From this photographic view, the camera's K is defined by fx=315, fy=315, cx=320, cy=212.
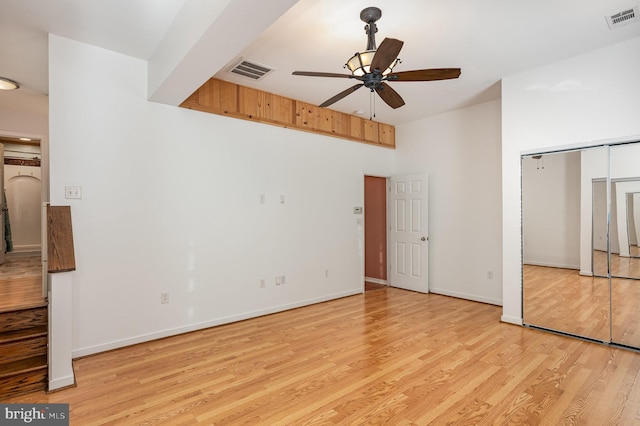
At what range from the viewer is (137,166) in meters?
3.41

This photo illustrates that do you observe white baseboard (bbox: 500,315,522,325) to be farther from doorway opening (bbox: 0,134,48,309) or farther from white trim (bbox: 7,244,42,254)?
white trim (bbox: 7,244,42,254)

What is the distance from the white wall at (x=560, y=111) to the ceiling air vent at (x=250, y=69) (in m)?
3.01

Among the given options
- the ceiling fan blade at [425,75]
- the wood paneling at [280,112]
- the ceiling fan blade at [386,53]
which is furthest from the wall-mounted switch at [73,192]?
the ceiling fan blade at [425,75]

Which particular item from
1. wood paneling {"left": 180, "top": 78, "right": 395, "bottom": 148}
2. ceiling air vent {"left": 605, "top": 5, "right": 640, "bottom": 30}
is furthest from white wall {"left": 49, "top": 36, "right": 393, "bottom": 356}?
ceiling air vent {"left": 605, "top": 5, "right": 640, "bottom": 30}

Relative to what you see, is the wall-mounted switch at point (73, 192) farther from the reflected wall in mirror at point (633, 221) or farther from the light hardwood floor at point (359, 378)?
the reflected wall in mirror at point (633, 221)

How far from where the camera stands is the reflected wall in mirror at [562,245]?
3.43 meters

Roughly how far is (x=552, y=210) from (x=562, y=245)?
42 centimetres

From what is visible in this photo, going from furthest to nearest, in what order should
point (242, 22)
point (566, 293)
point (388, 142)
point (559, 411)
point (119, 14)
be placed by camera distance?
point (388, 142) → point (566, 293) → point (119, 14) → point (559, 411) → point (242, 22)

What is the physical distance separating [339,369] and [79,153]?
323 cm

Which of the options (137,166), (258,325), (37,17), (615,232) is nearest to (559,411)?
(615,232)

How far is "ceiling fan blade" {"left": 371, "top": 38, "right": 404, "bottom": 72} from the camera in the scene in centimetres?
211

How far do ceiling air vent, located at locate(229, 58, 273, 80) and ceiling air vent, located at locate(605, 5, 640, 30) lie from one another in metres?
3.29

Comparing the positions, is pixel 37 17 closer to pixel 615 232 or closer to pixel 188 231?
pixel 188 231

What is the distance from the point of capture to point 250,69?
→ 3.69 metres
